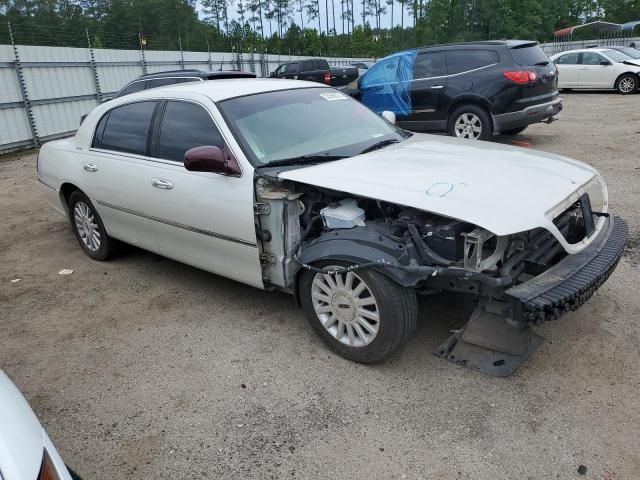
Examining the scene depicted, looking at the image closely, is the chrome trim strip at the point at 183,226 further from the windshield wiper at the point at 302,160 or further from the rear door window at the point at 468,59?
the rear door window at the point at 468,59

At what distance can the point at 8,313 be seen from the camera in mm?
4449

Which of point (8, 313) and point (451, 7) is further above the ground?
point (451, 7)

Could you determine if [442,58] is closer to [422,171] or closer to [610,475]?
[422,171]

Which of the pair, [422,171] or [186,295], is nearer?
[422,171]

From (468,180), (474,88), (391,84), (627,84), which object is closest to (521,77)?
(474,88)

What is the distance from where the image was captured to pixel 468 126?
911 centimetres

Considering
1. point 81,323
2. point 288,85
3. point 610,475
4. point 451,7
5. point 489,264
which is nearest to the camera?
point 610,475

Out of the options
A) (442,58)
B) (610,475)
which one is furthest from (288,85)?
(442,58)

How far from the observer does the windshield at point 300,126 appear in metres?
A: 3.76

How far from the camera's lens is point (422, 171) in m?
3.35

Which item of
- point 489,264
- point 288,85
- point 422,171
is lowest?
point 489,264

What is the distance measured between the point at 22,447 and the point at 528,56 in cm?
934

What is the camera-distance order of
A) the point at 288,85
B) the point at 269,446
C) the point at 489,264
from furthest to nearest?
the point at 288,85
the point at 489,264
the point at 269,446

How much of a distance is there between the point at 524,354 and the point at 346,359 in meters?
1.09
